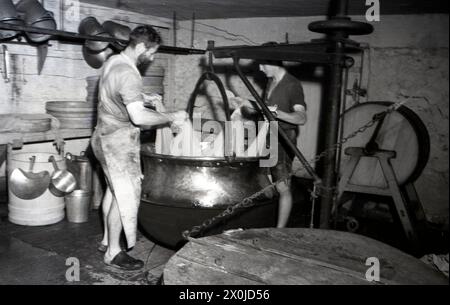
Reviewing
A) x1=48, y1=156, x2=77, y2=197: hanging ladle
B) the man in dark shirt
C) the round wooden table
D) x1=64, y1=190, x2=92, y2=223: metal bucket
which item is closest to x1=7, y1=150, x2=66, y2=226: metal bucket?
x1=48, y1=156, x2=77, y2=197: hanging ladle

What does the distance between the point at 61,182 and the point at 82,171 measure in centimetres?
46

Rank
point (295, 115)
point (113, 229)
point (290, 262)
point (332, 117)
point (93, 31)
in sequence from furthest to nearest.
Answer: point (93, 31) → point (295, 115) → point (113, 229) → point (332, 117) → point (290, 262)

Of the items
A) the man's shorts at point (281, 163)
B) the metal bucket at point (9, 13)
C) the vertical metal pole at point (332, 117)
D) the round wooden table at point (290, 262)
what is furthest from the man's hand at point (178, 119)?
the metal bucket at point (9, 13)

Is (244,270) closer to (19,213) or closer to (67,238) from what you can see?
(67,238)

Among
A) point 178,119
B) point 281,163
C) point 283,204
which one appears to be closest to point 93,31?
point 178,119

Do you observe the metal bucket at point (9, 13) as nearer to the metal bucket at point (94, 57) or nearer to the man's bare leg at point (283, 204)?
the metal bucket at point (94, 57)

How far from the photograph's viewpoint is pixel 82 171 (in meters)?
5.20

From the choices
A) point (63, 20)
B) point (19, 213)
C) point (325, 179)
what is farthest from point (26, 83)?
point (325, 179)

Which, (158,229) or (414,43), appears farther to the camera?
(414,43)

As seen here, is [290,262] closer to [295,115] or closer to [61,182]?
[295,115]

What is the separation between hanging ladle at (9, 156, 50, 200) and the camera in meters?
4.54

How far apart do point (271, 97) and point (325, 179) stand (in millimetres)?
1503
